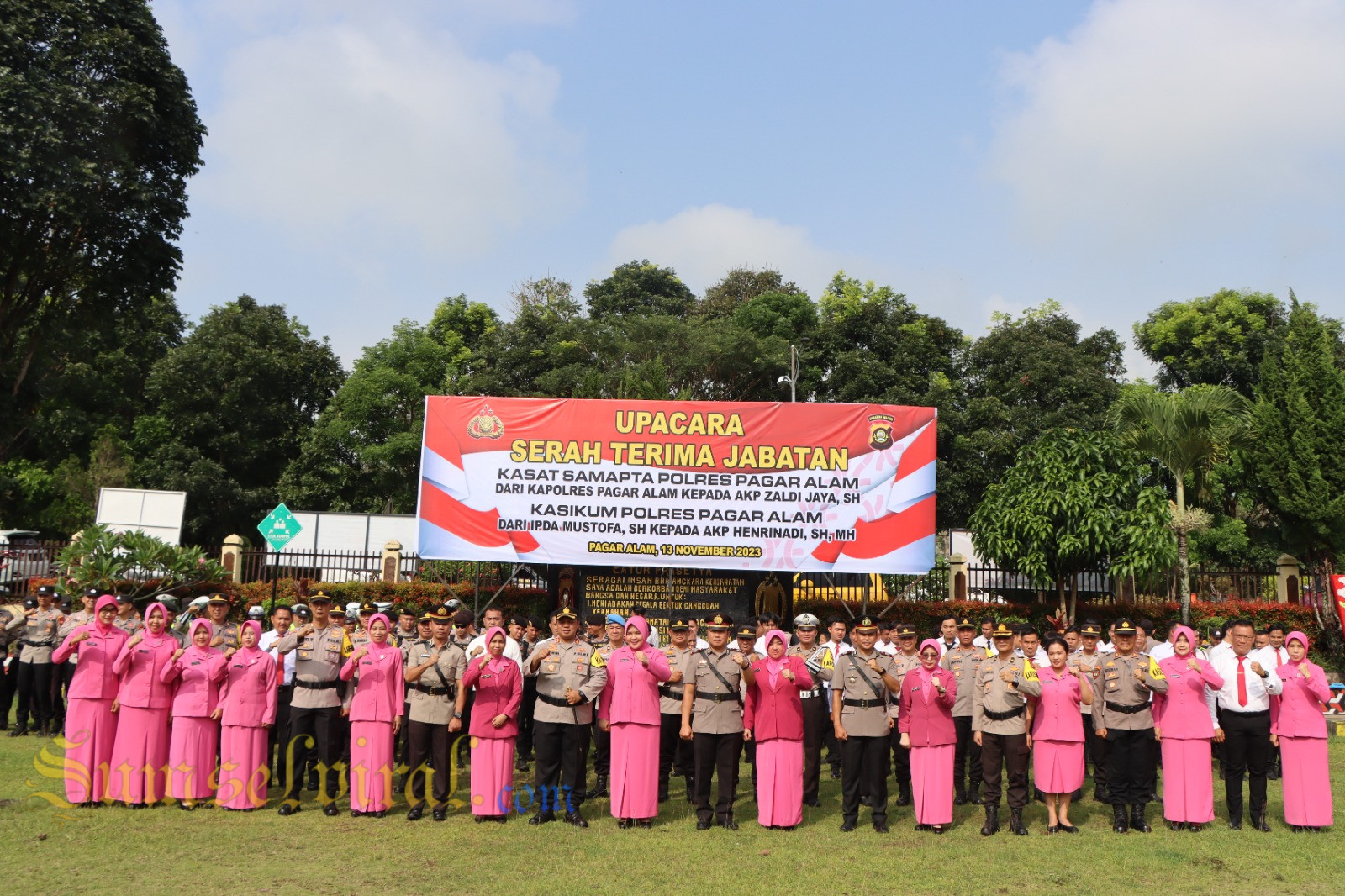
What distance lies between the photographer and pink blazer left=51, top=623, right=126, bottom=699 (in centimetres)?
775

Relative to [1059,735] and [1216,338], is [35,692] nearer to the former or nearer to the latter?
[1059,735]

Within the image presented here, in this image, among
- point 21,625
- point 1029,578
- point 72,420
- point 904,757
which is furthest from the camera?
point 72,420

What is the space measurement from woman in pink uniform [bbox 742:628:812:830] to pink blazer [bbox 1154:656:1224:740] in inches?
104

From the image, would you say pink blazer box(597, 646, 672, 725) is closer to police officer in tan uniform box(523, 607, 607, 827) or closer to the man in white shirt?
police officer in tan uniform box(523, 607, 607, 827)

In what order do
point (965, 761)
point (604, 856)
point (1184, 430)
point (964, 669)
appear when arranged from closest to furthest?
point (604, 856) → point (964, 669) → point (965, 761) → point (1184, 430)

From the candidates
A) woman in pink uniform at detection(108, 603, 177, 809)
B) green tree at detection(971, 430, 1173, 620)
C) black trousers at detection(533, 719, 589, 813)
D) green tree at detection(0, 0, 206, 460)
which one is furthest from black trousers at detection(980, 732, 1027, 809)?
green tree at detection(0, 0, 206, 460)

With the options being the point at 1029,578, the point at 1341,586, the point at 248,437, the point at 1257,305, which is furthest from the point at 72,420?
→ the point at 1257,305

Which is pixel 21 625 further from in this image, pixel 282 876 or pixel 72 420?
pixel 72 420

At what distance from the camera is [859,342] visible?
101 feet

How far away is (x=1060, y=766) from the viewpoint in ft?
24.2

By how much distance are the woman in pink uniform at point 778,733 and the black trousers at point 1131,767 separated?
228 cm

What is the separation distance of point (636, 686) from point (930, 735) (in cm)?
219

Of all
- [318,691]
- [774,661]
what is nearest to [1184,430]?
[774,661]

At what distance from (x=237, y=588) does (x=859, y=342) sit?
19.6m
